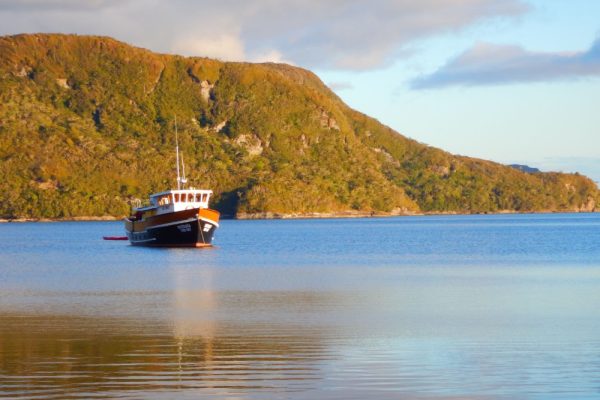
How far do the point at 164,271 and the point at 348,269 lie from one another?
1048 centimetres

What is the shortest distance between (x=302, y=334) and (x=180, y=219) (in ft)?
202

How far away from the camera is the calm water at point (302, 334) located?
20438 mm

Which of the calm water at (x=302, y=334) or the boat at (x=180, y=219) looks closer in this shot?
the calm water at (x=302, y=334)

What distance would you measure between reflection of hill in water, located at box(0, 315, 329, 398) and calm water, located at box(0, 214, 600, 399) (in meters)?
0.04

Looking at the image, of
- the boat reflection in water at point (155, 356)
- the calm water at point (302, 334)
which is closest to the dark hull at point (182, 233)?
the calm water at point (302, 334)

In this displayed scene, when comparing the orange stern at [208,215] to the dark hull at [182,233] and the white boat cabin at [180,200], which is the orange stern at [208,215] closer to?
the dark hull at [182,233]

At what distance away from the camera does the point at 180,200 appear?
89375 millimetres

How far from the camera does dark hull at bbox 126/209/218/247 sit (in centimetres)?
8956

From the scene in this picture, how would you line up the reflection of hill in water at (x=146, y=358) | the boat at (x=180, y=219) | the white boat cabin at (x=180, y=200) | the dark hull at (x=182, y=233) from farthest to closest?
the dark hull at (x=182, y=233), the boat at (x=180, y=219), the white boat cabin at (x=180, y=200), the reflection of hill in water at (x=146, y=358)

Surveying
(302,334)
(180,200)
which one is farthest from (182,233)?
(302,334)

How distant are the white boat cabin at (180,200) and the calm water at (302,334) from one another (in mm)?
28770

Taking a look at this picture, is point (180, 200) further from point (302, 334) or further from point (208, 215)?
point (302, 334)

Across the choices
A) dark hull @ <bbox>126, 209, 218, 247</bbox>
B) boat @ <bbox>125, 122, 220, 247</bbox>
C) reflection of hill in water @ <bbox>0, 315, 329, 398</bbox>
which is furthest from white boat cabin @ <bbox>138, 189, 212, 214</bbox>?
reflection of hill in water @ <bbox>0, 315, 329, 398</bbox>

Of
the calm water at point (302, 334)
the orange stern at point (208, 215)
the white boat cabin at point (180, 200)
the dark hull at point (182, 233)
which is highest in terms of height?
the white boat cabin at point (180, 200)
